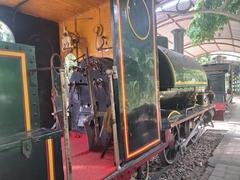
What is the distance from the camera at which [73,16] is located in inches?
143

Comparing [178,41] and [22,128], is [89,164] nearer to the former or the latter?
[22,128]

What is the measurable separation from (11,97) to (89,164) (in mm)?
1323

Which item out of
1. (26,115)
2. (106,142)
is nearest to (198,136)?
(106,142)

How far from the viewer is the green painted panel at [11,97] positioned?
1339 mm

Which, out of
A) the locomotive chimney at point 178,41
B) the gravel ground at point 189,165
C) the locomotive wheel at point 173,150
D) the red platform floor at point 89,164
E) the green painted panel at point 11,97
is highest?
the locomotive chimney at point 178,41

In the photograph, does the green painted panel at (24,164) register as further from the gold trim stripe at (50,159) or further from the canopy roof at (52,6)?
the canopy roof at (52,6)

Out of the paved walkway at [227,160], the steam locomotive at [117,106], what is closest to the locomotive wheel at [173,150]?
the steam locomotive at [117,106]

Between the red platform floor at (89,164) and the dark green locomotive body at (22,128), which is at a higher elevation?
the dark green locomotive body at (22,128)

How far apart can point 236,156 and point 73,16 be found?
4.10 meters

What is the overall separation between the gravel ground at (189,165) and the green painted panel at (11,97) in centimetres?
265

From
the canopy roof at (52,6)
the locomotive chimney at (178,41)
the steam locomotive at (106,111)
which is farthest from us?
the locomotive chimney at (178,41)

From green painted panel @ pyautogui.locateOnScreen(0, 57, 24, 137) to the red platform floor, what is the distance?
0.94 meters

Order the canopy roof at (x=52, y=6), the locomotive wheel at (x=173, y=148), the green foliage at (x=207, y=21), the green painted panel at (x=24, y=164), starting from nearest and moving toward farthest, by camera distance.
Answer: the green painted panel at (x=24, y=164), the canopy roof at (x=52, y=6), the locomotive wheel at (x=173, y=148), the green foliage at (x=207, y=21)

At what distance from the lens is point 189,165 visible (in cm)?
426
